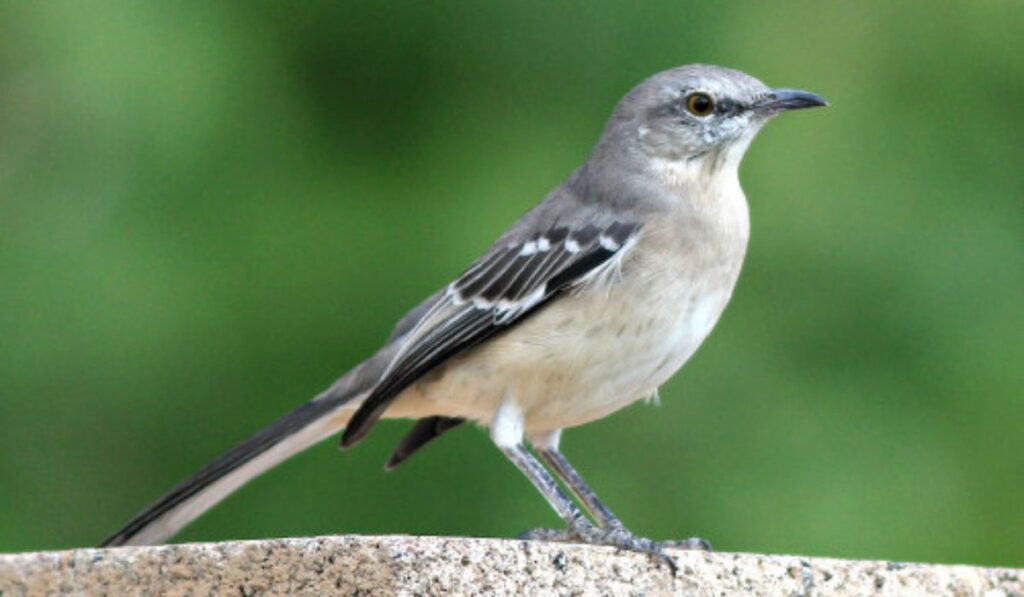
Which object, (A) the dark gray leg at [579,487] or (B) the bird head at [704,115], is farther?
(B) the bird head at [704,115]

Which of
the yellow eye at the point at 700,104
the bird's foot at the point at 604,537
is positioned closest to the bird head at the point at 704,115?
the yellow eye at the point at 700,104

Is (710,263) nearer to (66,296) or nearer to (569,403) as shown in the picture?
(569,403)

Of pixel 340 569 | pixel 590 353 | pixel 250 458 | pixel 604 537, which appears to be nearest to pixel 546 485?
pixel 590 353

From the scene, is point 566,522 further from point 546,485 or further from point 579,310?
point 579,310

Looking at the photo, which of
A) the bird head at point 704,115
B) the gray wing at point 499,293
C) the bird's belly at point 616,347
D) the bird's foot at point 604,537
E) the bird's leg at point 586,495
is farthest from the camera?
the bird head at point 704,115

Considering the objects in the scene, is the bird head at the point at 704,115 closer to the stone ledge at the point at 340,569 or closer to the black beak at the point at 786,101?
the black beak at the point at 786,101

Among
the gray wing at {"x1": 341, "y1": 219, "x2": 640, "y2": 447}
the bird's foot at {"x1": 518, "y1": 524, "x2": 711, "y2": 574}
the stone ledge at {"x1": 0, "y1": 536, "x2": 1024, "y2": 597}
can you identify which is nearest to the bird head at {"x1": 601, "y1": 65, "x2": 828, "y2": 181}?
the gray wing at {"x1": 341, "y1": 219, "x2": 640, "y2": 447}

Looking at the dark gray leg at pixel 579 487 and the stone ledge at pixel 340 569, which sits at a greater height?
the stone ledge at pixel 340 569

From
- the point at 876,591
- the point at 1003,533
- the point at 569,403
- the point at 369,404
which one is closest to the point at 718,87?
the point at 569,403
